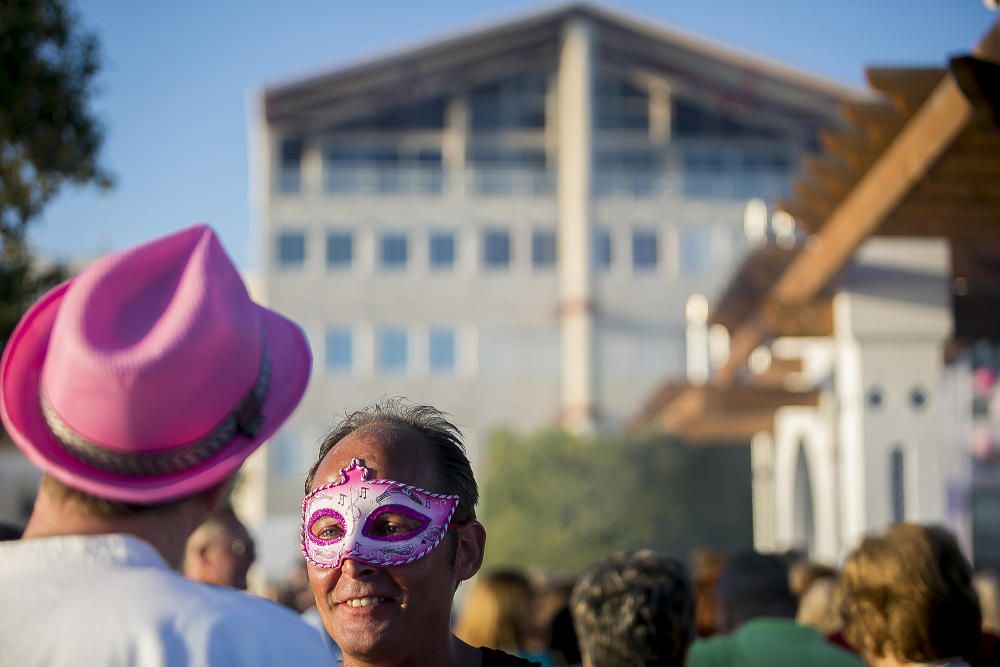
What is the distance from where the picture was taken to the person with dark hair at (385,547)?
3.11 m

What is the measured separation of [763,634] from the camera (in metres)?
5.26

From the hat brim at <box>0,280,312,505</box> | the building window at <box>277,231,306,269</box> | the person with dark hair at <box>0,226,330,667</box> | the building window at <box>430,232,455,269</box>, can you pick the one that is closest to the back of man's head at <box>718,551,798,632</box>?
the hat brim at <box>0,280,312,505</box>

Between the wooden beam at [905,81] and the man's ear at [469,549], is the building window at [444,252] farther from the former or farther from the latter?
the man's ear at [469,549]

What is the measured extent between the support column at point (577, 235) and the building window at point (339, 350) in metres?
6.74

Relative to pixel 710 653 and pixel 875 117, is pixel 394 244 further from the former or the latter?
pixel 710 653

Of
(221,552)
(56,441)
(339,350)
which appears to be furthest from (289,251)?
(56,441)

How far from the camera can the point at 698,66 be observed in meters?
48.9

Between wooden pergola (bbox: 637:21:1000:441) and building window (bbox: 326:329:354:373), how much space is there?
29531mm

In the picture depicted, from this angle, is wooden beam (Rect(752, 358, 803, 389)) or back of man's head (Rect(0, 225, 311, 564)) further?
wooden beam (Rect(752, 358, 803, 389))

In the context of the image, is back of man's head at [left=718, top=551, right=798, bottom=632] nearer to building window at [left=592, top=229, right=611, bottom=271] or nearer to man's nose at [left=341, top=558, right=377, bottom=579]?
man's nose at [left=341, top=558, right=377, bottom=579]

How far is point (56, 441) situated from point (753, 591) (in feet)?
14.1

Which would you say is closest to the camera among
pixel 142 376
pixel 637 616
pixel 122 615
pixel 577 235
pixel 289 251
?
pixel 122 615

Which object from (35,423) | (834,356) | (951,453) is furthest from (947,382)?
(35,423)

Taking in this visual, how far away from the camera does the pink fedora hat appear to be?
195 centimetres
